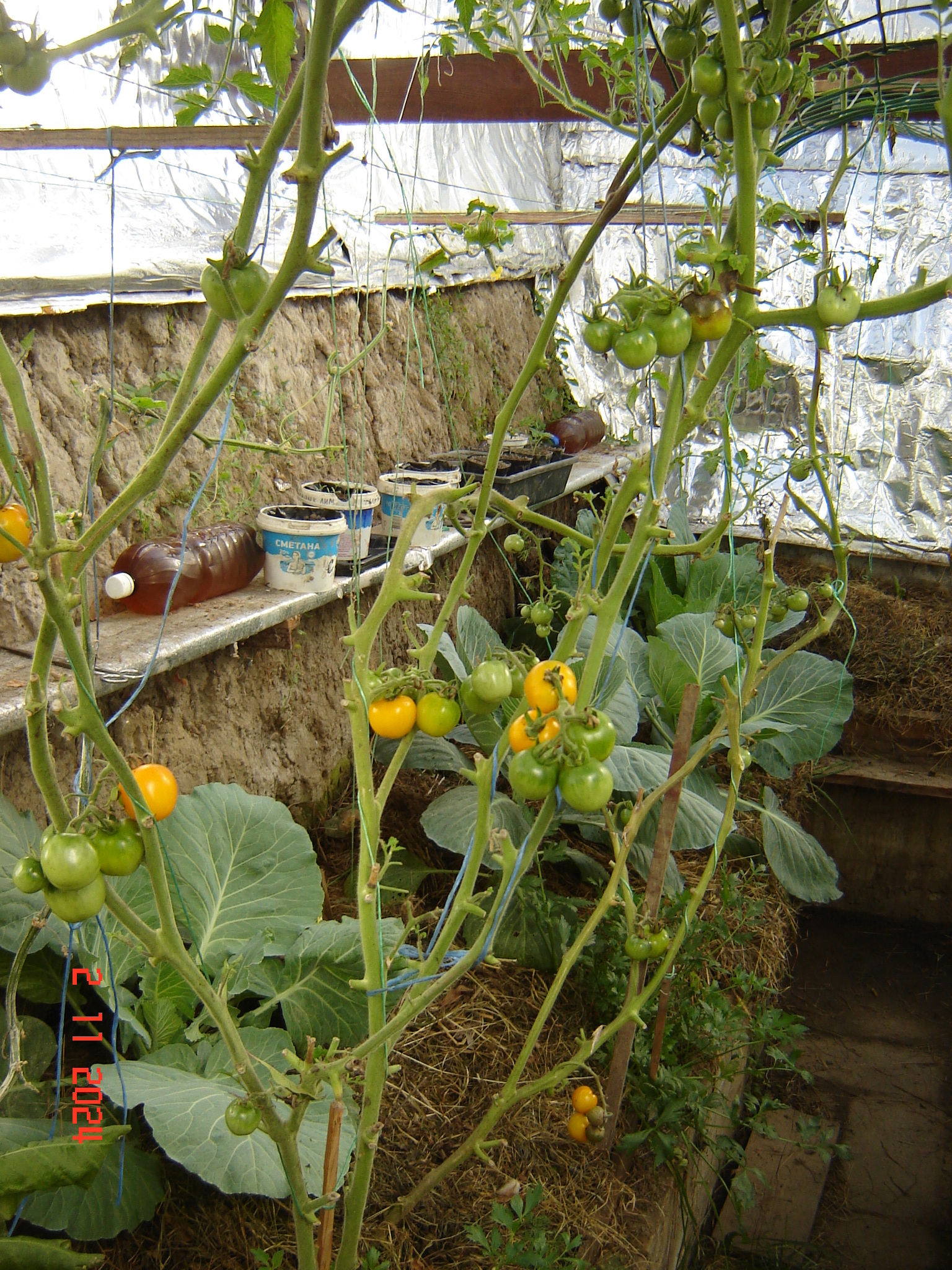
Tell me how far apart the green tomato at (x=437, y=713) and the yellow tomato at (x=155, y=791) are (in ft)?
0.72

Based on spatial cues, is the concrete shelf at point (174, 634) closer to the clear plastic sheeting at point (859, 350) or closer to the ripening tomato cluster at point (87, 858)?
the ripening tomato cluster at point (87, 858)

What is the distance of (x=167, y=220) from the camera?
2029 mm

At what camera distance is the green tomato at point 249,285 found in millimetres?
579

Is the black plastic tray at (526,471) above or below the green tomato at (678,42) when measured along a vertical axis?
below

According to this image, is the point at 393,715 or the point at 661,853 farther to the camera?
the point at 661,853

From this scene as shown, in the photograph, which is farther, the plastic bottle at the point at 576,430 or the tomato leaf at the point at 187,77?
the plastic bottle at the point at 576,430

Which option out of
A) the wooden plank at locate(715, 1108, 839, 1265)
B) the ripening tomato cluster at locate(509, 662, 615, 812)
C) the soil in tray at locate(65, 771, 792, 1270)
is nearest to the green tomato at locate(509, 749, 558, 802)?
the ripening tomato cluster at locate(509, 662, 615, 812)

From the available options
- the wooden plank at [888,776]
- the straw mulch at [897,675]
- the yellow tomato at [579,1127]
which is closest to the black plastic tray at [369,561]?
the yellow tomato at [579,1127]

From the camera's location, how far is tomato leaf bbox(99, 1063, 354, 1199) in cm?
115

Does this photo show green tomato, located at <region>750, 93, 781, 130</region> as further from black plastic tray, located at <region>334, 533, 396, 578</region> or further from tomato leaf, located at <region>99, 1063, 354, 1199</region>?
black plastic tray, located at <region>334, 533, 396, 578</region>

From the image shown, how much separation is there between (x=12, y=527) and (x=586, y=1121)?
1.30m

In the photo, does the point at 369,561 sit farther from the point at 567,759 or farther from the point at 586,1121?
the point at 567,759

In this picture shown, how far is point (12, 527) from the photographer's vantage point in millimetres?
727

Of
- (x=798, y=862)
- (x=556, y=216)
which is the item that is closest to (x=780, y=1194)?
(x=798, y=862)
